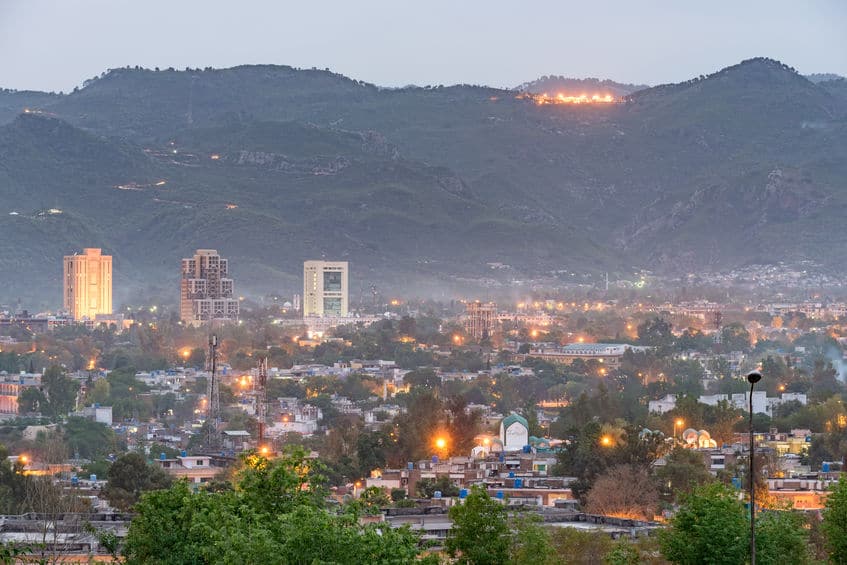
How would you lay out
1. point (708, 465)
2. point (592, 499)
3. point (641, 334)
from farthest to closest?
point (641, 334) → point (708, 465) → point (592, 499)

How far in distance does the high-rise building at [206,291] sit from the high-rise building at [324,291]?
6.89m

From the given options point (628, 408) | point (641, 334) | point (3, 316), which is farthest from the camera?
point (3, 316)

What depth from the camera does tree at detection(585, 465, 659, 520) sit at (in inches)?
1966

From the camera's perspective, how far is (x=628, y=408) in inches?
3194

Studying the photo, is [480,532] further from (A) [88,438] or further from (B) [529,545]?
(A) [88,438]

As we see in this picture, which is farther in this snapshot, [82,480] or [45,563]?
[82,480]

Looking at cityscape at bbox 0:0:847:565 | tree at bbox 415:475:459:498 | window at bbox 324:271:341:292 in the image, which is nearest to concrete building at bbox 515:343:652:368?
cityscape at bbox 0:0:847:565

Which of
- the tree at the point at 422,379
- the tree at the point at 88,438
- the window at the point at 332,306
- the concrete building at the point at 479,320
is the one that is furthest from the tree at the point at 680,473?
the window at the point at 332,306

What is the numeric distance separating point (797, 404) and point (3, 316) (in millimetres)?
87881

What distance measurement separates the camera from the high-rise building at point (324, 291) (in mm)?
177625

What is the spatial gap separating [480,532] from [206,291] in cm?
13785

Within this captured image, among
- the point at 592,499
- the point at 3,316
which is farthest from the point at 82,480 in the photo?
the point at 3,316

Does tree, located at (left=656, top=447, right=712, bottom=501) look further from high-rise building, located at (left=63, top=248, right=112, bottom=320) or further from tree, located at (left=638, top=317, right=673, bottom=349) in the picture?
high-rise building, located at (left=63, top=248, right=112, bottom=320)

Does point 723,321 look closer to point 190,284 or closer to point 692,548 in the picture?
point 190,284
